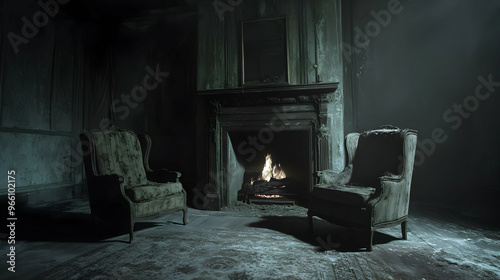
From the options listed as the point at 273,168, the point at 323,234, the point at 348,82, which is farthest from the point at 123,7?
the point at 323,234

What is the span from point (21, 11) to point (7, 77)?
1270mm

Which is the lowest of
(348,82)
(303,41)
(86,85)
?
(348,82)

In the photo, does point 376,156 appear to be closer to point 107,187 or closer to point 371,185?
point 371,185

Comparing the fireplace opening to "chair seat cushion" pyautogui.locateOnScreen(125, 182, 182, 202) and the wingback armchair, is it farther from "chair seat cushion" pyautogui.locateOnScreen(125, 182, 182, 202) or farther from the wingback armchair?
"chair seat cushion" pyautogui.locateOnScreen(125, 182, 182, 202)

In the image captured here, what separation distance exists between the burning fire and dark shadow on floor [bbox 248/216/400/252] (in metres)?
1.47

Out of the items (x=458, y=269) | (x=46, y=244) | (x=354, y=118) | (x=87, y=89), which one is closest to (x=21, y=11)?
(x=87, y=89)

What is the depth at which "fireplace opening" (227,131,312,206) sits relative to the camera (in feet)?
15.8

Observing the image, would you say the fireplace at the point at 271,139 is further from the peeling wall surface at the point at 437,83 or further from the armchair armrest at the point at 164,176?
the peeling wall surface at the point at 437,83

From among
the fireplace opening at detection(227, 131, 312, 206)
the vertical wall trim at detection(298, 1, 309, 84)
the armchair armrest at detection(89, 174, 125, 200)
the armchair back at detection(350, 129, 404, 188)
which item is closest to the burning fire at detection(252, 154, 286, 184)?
the fireplace opening at detection(227, 131, 312, 206)

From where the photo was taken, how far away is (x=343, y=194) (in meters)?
2.84

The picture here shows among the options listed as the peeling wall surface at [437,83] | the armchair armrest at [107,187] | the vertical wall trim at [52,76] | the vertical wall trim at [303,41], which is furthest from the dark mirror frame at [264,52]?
the vertical wall trim at [52,76]

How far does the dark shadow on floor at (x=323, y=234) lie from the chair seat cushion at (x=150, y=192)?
3.92 feet

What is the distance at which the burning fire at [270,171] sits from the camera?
5.29 meters

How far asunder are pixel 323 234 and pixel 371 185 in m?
0.92
